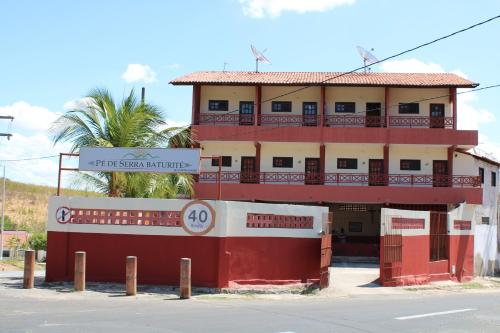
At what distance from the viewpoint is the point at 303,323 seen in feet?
35.0

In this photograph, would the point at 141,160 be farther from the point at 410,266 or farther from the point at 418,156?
the point at 418,156

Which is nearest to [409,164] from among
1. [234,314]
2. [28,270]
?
[28,270]

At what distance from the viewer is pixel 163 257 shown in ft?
52.4

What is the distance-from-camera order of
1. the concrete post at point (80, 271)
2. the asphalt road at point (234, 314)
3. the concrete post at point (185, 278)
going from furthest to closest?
the concrete post at point (80, 271) < the concrete post at point (185, 278) < the asphalt road at point (234, 314)

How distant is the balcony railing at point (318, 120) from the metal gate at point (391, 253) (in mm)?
14359

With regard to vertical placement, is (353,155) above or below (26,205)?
above

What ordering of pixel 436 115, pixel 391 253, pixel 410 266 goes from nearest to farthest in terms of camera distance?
pixel 391 253
pixel 410 266
pixel 436 115

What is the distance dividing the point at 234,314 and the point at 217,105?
79.4 feet

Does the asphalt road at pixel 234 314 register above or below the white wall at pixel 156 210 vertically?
below

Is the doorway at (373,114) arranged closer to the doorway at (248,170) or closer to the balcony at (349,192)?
the balcony at (349,192)

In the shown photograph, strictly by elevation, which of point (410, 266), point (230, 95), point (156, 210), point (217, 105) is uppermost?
point (230, 95)

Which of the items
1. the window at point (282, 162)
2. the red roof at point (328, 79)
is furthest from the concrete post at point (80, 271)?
the window at point (282, 162)

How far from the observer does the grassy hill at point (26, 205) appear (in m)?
63.8

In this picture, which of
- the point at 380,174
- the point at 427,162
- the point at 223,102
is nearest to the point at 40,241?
the point at 223,102
